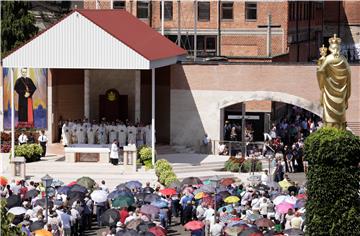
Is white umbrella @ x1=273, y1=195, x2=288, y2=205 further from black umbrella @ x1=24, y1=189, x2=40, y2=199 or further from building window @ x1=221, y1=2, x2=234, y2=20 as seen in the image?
building window @ x1=221, y1=2, x2=234, y2=20

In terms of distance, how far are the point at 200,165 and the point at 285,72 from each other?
674cm

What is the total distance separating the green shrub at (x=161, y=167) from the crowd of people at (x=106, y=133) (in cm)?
329

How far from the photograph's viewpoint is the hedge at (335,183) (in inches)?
1058

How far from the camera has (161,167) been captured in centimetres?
4472

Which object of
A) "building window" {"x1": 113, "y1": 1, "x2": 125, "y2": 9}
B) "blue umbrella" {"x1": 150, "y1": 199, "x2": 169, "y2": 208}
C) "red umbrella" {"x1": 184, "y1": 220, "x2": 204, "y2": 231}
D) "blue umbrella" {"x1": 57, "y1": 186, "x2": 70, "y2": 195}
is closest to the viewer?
"red umbrella" {"x1": 184, "y1": 220, "x2": 204, "y2": 231}

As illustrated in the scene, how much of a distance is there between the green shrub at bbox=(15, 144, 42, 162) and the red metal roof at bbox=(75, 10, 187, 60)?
5.88m

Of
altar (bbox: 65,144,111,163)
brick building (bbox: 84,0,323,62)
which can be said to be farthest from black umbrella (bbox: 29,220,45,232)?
brick building (bbox: 84,0,323,62)

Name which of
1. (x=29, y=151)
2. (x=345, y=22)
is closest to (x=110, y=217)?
(x=29, y=151)

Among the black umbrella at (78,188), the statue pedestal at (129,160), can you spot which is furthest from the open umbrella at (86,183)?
the statue pedestal at (129,160)

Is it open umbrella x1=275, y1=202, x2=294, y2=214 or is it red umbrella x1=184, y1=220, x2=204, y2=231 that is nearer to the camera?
red umbrella x1=184, y1=220, x2=204, y2=231

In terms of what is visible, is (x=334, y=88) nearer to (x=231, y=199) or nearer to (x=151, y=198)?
(x=231, y=199)

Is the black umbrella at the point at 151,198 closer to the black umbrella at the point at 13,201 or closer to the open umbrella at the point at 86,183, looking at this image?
the open umbrella at the point at 86,183

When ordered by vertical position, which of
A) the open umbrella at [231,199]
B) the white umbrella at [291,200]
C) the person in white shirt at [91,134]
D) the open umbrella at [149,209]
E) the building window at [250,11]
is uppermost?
the building window at [250,11]

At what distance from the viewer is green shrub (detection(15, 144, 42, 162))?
47375 mm
